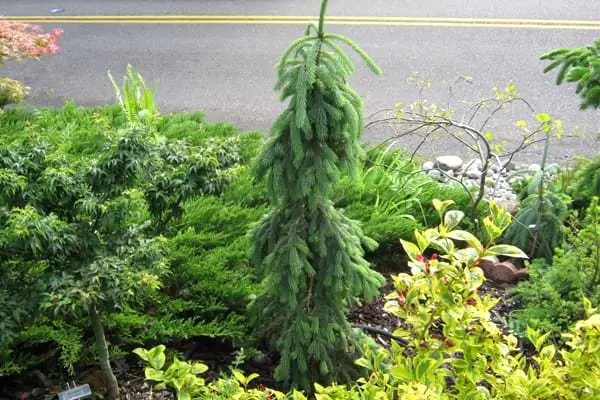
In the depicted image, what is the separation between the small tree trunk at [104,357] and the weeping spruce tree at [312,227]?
819 mm

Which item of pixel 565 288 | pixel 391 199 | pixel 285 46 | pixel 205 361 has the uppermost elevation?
pixel 285 46

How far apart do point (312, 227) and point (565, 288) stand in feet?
5.40

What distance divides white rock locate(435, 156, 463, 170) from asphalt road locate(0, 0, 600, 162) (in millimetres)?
502

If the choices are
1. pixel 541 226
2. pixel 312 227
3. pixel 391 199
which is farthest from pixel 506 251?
pixel 391 199

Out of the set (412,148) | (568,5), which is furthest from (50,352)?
(568,5)

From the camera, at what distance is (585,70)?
4309 millimetres

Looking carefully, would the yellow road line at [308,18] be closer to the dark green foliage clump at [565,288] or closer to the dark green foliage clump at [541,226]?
the dark green foliage clump at [541,226]

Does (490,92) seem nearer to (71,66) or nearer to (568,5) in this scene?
(568,5)

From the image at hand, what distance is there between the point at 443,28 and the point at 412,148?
3654mm

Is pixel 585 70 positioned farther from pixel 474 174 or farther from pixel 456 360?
pixel 456 360

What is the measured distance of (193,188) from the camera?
11.6 ft

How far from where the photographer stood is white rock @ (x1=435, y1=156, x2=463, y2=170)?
652 cm

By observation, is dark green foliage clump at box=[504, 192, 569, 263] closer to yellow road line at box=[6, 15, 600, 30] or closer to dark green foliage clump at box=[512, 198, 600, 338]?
dark green foliage clump at box=[512, 198, 600, 338]

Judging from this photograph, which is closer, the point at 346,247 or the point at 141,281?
the point at 141,281
